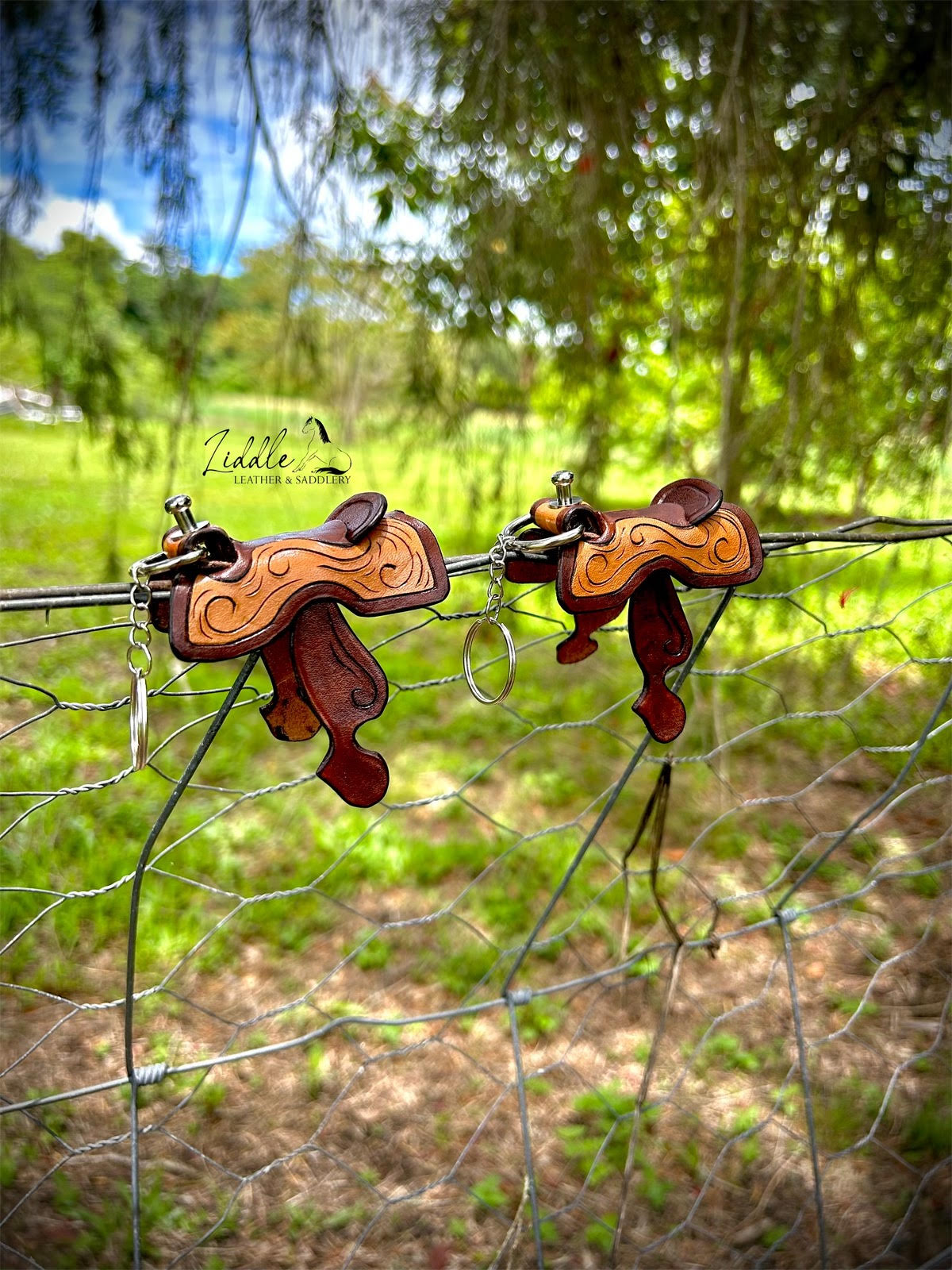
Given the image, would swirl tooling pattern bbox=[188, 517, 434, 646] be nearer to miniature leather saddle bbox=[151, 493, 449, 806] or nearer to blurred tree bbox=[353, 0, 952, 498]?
miniature leather saddle bbox=[151, 493, 449, 806]

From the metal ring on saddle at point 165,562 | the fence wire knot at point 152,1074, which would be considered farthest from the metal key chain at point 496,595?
the fence wire knot at point 152,1074

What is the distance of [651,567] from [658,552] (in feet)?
0.04

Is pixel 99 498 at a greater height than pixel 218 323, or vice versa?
pixel 218 323

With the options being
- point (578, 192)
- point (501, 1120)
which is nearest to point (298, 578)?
point (501, 1120)

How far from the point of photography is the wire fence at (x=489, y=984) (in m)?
0.96

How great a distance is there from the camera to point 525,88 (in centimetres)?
145

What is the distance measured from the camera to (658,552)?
58cm

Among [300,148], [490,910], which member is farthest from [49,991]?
[300,148]

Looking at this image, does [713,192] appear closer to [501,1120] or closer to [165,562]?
[165,562]

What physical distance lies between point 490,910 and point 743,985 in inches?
17.7

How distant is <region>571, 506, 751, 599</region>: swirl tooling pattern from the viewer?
1.80 ft

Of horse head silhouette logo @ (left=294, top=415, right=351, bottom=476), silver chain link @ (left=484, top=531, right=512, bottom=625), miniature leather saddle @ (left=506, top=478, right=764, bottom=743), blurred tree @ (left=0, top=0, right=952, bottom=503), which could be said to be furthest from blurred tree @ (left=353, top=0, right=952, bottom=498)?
silver chain link @ (left=484, top=531, right=512, bottom=625)

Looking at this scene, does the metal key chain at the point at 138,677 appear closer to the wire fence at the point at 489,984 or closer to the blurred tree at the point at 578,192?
the wire fence at the point at 489,984

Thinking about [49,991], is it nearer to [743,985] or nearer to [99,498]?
[743,985]
